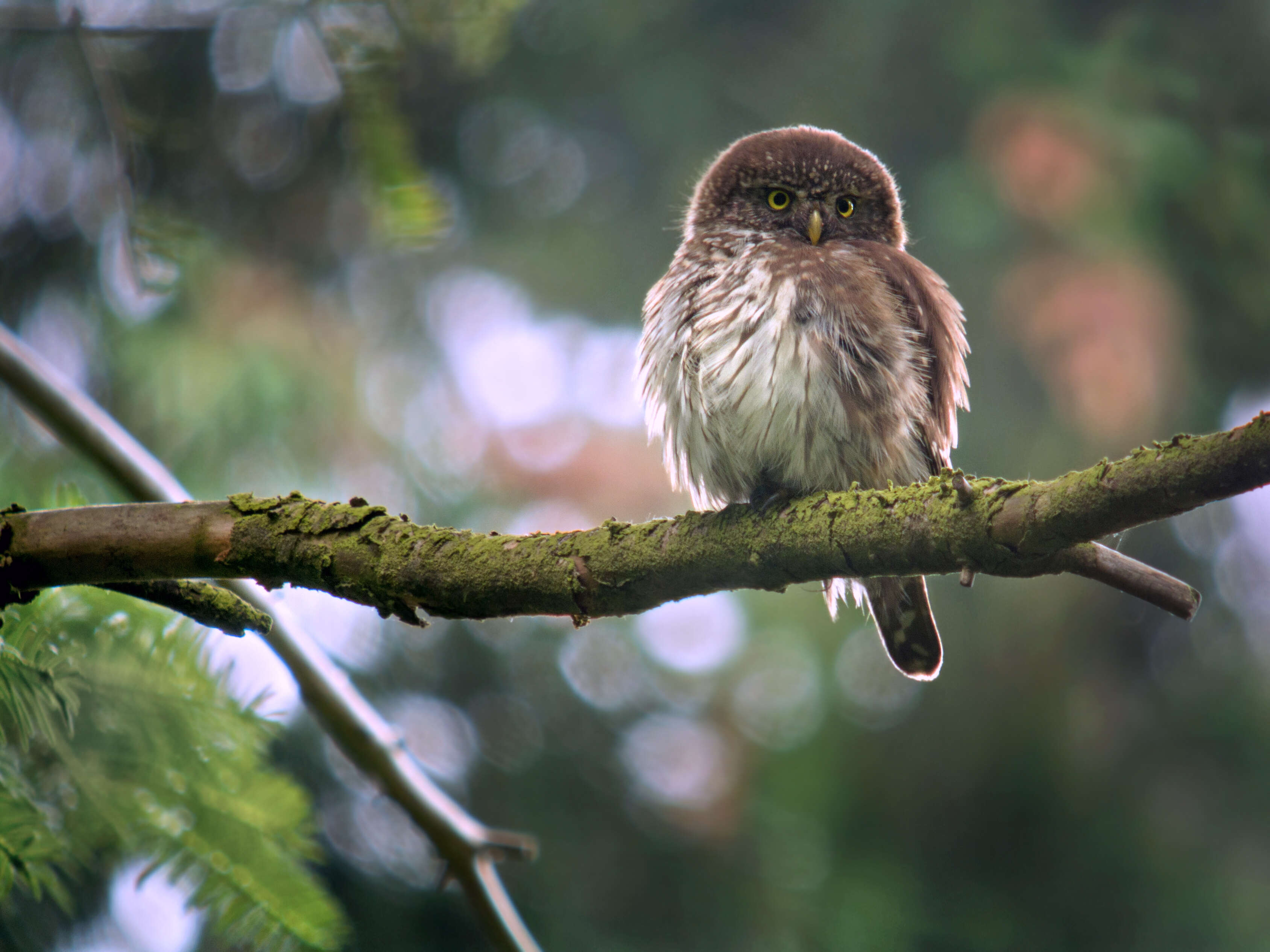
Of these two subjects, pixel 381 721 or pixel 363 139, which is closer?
pixel 363 139

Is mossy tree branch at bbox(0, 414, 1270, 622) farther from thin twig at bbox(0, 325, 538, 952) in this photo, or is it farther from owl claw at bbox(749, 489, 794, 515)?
thin twig at bbox(0, 325, 538, 952)

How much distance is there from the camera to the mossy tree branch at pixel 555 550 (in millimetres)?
1289

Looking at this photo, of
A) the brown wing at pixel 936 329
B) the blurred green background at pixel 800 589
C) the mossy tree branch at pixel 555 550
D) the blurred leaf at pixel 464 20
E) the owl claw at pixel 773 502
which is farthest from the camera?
the blurred green background at pixel 800 589

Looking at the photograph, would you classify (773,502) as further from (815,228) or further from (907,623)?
(815,228)

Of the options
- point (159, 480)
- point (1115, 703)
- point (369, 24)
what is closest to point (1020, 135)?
point (1115, 703)

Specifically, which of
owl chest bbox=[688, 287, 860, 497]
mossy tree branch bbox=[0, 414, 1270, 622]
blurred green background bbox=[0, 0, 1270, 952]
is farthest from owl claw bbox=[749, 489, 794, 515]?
blurred green background bbox=[0, 0, 1270, 952]

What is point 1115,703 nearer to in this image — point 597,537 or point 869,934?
point 869,934

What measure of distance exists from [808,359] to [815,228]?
2.26 feet

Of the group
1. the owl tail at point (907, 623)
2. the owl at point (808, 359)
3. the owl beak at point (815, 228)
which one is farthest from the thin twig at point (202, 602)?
the owl beak at point (815, 228)

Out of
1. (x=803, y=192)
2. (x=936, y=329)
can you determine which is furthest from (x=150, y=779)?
(x=803, y=192)

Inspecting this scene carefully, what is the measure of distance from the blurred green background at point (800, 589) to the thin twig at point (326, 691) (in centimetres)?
168

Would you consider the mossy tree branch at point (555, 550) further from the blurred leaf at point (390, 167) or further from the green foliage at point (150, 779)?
the blurred leaf at point (390, 167)

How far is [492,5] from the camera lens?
176cm

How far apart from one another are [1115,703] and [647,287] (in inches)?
146
